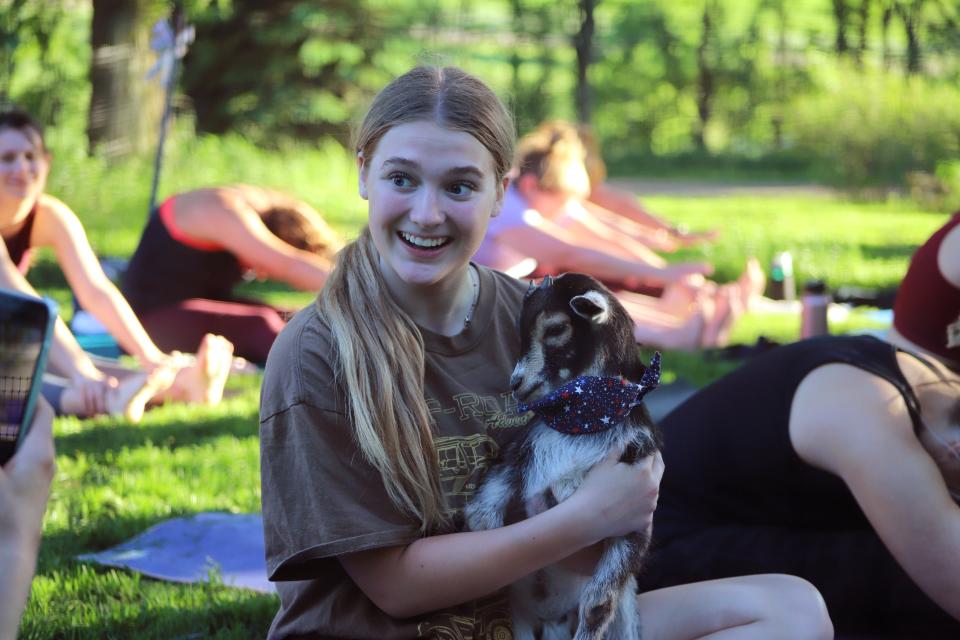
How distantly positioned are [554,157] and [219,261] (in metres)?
2.54

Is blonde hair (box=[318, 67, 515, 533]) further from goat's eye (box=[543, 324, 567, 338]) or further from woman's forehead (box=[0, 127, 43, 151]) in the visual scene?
woman's forehead (box=[0, 127, 43, 151])

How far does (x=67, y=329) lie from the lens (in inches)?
236

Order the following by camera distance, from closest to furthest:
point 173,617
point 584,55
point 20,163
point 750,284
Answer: point 173,617
point 20,163
point 750,284
point 584,55

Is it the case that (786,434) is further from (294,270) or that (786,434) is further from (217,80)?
(217,80)

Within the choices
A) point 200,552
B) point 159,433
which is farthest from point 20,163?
point 200,552

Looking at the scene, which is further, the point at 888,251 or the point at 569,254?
the point at 888,251

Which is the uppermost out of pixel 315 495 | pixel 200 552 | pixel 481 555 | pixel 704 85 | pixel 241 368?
pixel 704 85

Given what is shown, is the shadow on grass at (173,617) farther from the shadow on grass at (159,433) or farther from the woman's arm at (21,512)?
the woman's arm at (21,512)

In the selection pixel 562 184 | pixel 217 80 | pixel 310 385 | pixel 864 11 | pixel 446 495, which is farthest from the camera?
pixel 864 11

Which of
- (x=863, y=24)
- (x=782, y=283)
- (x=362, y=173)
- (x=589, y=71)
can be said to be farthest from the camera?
(x=589, y=71)

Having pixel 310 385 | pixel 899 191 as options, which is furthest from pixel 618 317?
pixel 899 191

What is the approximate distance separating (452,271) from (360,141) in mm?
353

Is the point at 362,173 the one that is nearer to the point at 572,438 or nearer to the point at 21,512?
the point at 572,438

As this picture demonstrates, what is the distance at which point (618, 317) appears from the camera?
2.33 m
